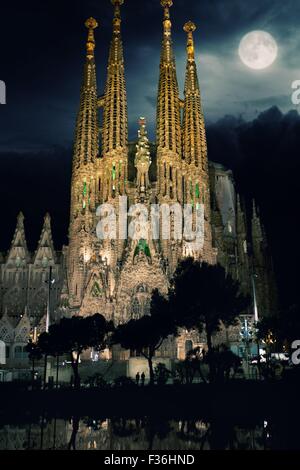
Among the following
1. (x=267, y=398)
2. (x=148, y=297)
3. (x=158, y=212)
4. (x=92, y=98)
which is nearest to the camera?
(x=267, y=398)

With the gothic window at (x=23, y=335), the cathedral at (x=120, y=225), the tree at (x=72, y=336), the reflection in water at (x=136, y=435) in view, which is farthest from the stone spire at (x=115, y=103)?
the reflection in water at (x=136, y=435)

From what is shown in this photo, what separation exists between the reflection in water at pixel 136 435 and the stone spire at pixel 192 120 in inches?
2090

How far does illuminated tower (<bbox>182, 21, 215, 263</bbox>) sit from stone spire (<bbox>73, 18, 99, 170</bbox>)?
13446mm

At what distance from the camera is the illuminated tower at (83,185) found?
66.6 m

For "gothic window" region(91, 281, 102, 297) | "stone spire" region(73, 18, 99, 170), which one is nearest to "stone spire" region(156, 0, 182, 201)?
"stone spire" region(73, 18, 99, 170)

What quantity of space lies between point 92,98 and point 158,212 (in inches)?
851

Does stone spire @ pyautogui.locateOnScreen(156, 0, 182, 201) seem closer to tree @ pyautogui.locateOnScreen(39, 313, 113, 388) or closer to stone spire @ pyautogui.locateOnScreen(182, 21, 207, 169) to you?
stone spire @ pyautogui.locateOnScreen(182, 21, 207, 169)

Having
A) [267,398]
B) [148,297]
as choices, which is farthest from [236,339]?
[267,398]

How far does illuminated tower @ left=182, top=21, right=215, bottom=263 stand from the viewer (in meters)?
69.6

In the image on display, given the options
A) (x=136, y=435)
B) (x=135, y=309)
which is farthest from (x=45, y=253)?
(x=136, y=435)

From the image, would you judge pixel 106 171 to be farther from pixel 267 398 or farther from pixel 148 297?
pixel 267 398

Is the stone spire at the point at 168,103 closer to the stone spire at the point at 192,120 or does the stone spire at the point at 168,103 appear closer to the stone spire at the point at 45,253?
the stone spire at the point at 192,120
